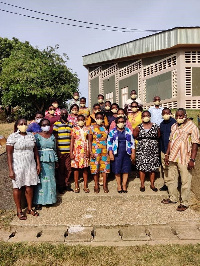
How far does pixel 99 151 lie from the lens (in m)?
6.09

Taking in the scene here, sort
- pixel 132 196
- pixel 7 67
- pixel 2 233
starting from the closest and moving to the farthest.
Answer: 1. pixel 2 233
2. pixel 132 196
3. pixel 7 67

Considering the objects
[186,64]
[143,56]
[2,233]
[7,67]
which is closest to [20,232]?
[2,233]

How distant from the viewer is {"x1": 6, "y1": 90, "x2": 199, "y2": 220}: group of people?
5.07m

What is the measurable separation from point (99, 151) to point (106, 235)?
6.74 ft

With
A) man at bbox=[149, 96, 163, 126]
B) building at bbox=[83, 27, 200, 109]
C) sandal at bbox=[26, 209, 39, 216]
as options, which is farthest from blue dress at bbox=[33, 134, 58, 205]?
building at bbox=[83, 27, 200, 109]

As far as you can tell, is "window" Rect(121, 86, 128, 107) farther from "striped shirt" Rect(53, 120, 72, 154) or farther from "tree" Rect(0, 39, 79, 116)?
"striped shirt" Rect(53, 120, 72, 154)

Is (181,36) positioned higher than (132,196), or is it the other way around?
(181,36)

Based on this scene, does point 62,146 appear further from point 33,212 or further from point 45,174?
point 33,212

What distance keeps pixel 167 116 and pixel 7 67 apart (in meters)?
13.0

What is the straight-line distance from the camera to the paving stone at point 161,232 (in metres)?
4.24

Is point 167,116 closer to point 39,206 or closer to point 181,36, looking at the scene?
point 39,206

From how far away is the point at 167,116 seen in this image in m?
5.95

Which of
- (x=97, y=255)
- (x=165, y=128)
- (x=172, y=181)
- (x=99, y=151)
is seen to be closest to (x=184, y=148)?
(x=172, y=181)

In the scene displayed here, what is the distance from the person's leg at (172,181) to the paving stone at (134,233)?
1.25 meters
